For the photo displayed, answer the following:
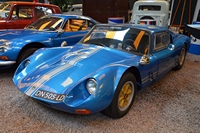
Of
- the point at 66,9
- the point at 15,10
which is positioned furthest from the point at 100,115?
the point at 66,9

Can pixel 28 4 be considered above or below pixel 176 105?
above

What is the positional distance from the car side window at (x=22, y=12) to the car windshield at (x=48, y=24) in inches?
51.6

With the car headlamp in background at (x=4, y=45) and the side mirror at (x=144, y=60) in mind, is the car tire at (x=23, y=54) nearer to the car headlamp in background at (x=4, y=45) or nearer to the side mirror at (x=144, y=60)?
the car headlamp in background at (x=4, y=45)

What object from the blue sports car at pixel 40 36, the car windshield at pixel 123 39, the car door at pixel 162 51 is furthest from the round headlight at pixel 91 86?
the blue sports car at pixel 40 36

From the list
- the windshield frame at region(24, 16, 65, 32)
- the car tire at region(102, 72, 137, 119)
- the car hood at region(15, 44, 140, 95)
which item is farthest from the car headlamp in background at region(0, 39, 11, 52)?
the car tire at region(102, 72, 137, 119)

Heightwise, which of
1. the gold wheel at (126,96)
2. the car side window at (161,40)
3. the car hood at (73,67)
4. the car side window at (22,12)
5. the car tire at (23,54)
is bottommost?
the gold wheel at (126,96)

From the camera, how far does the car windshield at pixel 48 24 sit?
4.53 meters

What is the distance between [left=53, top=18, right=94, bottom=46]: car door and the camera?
176 inches

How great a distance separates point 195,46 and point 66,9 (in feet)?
26.7

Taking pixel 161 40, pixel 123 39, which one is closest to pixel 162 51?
pixel 161 40

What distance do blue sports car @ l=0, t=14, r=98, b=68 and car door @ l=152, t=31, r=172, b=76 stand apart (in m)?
2.20

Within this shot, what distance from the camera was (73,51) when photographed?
297cm

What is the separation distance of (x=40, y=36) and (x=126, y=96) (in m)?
2.56

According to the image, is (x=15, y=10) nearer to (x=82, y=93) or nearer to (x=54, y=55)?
(x=54, y=55)
